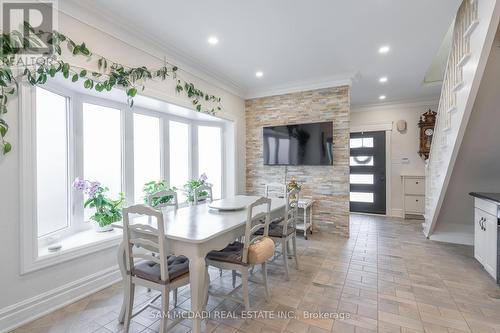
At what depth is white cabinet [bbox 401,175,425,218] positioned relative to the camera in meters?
5.40

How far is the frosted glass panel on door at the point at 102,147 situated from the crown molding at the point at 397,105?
5.41 meters

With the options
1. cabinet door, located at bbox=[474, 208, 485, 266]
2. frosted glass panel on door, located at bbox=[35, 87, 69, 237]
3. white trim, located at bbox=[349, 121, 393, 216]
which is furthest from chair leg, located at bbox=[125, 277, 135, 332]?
white trim, located at bbox=[349, 121, 393, 216]

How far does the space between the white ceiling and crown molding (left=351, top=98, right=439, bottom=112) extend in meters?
1.51

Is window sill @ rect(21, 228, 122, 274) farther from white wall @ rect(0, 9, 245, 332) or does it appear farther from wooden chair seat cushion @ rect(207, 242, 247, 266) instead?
wooden chair seat cushion @ rect(207, 242, 247, 266)

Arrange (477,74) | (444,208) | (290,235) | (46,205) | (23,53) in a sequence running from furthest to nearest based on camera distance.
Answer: (444,208) → (290,235) → (46,205) → (477,74) → (23,53)

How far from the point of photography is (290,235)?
2826 mm

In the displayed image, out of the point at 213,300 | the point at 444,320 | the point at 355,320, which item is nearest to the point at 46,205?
the point at 213,300

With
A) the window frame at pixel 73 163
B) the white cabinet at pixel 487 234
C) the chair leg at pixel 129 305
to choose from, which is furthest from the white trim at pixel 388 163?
the chair leg at pixel 129 305

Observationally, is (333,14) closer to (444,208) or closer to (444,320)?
(444,320)

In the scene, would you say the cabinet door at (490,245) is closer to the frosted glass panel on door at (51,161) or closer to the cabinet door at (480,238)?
the cabinet door at (480,238)

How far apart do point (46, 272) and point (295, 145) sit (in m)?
3.82

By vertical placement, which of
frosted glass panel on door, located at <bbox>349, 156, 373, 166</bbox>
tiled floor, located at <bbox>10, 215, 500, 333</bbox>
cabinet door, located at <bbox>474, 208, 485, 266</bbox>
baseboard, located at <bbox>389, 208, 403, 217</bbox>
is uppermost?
frosted glass panel on door, located at <bbox>349, 156, 373, 166</bbox>

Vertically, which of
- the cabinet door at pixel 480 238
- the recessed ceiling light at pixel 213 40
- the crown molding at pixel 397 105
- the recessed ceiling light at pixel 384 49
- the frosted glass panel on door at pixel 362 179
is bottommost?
the cabinet door at pixel 480 238

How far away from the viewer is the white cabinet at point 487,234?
2500 mm
